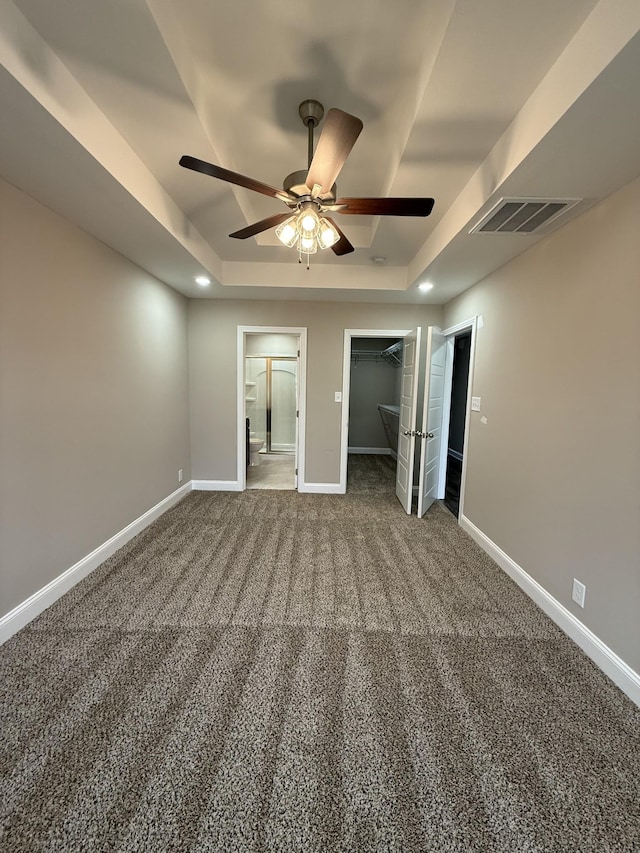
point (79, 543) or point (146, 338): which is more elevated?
point (146, 338)

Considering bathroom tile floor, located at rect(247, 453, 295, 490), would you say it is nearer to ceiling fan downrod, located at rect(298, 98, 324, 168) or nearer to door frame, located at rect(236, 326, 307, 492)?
door frame, located at rect(236, 326, 307, 492)

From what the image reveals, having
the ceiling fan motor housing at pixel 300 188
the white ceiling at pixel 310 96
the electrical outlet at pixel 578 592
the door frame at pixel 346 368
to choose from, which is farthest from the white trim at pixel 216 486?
the electrical outlet at pixel 578 592

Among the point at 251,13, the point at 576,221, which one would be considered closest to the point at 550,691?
the point at 576,221

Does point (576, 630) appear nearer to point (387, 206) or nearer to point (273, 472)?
point (387, 206)

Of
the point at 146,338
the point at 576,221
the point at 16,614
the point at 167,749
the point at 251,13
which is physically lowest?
the point at 167,749

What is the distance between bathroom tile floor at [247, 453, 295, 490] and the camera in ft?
15.0

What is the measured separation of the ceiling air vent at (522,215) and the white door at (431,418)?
4.45ft

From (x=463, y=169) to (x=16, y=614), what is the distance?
3.60 metres

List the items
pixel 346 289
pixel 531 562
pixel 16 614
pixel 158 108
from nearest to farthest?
pixel 158 108
pixel 16 614
pixel 531 562
pixel 346 289

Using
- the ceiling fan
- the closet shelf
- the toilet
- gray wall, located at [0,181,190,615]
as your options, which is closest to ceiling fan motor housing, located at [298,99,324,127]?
the ceiling fan

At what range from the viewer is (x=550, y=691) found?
1578mm

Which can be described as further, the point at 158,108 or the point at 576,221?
the point at 576,221

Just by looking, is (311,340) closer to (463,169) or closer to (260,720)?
(463,169)

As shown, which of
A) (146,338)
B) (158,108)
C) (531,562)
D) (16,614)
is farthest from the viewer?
(146,338)
